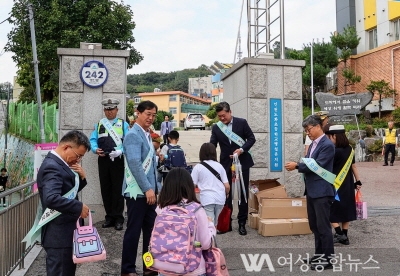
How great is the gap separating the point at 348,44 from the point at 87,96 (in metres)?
23.6

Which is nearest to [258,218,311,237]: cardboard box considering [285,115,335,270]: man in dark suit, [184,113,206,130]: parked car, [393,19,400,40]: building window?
[285,115,335,270]: man in dark suit

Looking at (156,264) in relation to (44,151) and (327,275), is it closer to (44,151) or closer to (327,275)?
(327,275)

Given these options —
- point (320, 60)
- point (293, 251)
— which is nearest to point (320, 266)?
point (293, 251)

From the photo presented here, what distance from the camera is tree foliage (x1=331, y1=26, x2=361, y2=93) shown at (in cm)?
2653

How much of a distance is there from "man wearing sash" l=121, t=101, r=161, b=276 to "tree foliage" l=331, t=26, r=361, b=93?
2427cm

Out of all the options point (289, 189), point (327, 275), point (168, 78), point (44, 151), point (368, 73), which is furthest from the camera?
point (168, 78)

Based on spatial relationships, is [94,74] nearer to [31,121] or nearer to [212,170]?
[212,170]

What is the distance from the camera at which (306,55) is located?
95.6 ft

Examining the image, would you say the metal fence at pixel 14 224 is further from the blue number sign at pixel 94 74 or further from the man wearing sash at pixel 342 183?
the man wearing sash at pixel 342 183

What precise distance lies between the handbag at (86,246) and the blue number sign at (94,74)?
4.24m

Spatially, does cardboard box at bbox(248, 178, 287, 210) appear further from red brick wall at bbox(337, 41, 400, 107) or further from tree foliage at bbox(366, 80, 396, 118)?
red brick wall at bbox(337, 41, 400, 107)

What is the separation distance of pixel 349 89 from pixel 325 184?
2581 cm

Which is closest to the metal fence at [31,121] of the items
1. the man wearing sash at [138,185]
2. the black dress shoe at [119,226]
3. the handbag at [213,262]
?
the black dress shoe at [119,226]

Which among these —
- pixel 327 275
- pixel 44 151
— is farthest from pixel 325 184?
pixel 44 151
